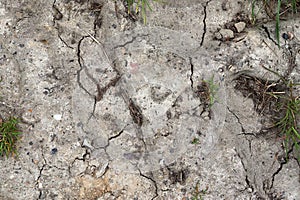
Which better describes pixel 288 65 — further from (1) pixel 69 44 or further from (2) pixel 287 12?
(1) pixel 69 44

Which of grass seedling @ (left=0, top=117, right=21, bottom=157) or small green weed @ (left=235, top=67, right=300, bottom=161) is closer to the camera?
grass seedling @ (left=0, top=117, right=21, bottom=157)

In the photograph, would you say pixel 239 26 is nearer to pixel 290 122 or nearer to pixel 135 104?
pixel 290 122

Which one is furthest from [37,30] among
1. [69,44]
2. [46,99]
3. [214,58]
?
[214,58]

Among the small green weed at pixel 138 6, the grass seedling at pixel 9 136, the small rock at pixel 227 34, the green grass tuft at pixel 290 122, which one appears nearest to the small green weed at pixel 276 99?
the green grass tuft at pixel 290 122

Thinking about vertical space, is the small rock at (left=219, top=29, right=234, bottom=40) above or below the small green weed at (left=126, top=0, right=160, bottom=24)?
above

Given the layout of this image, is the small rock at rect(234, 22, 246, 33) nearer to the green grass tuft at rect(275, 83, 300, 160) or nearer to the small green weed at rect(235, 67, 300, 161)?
the small green weed at rect(235, 67, 300, 161)

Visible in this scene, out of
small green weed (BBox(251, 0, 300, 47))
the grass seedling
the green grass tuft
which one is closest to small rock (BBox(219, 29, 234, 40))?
small green weed (BBox(251, 0, 300, 47))

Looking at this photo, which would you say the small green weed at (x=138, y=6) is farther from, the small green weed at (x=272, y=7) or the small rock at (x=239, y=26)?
the small green weed at (x=272, y=7)
